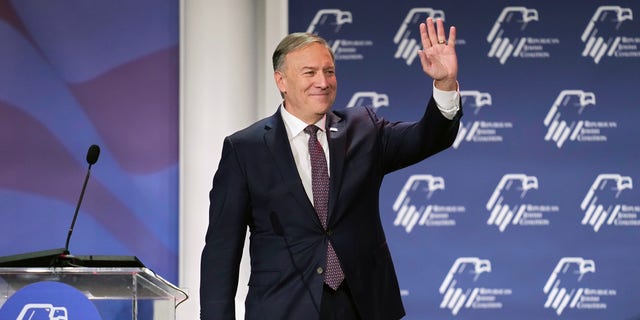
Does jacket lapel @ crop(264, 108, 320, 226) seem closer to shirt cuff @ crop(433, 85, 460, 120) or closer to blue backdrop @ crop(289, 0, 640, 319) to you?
shirt cuff @ crop(433, 85, 460, 120)

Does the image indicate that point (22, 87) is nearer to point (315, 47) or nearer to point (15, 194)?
point (15, 194)

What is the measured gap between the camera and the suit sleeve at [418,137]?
123 inches

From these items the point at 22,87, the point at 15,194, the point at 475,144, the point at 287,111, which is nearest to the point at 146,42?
the point at 22,87

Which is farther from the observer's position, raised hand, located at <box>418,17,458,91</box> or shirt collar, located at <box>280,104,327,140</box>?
shirt collar, located at <box>280,104,327,140</box>

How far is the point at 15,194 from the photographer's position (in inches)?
252

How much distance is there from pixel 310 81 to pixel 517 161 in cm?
335

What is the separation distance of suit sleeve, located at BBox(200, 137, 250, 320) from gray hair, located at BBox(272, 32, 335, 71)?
1.03 ft

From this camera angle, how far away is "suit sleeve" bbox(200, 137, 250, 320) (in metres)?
3.21

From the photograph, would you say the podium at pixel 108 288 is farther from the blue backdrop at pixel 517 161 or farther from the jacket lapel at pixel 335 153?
the blue backdrop at pixel 517 161

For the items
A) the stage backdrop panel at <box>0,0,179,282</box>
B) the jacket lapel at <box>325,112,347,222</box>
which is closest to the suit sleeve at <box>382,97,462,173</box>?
the jacket lapel at <box>325,112,347,222</box>

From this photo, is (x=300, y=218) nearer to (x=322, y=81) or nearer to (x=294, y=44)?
(x=322, y=81)

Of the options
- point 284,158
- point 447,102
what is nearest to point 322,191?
point 284,158

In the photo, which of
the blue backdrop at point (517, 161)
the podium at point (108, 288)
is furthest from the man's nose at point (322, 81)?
the blue backdrop at point (517, 161)

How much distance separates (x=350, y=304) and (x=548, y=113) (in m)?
3.51
